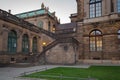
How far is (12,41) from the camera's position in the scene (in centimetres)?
2592

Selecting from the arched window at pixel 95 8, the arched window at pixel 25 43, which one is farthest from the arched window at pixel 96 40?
the arched window at pixel 25 43

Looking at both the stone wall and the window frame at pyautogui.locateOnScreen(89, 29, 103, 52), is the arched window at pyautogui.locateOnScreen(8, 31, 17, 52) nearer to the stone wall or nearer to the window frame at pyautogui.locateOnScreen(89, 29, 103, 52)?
the stone wall

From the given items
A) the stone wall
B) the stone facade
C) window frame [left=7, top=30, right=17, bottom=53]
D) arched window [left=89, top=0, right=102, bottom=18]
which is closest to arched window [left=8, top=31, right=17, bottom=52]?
window frame [left=7, top=30, right=17, bottom=53]

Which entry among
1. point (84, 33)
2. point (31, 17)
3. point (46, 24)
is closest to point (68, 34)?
point (46, 24)

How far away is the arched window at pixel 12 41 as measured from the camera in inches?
992

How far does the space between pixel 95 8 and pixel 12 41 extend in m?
16.4

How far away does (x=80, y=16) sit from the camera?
27.7m

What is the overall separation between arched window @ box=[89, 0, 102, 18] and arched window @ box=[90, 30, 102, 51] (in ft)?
10.3

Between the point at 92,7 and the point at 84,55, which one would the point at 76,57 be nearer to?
the point at 84,55

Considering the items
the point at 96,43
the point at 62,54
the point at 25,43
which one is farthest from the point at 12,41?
the point at 96,43

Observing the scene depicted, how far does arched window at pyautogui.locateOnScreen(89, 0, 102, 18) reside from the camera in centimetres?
2623

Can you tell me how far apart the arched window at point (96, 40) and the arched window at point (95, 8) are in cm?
315

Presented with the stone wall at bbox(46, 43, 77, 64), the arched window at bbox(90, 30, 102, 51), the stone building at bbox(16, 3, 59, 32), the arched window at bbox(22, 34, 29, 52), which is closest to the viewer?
the stone wall at bbox(46, 43, 77, 64)

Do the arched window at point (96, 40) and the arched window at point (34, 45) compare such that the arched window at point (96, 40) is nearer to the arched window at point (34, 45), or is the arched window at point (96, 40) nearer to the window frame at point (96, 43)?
the window frame at point (96, 43)
